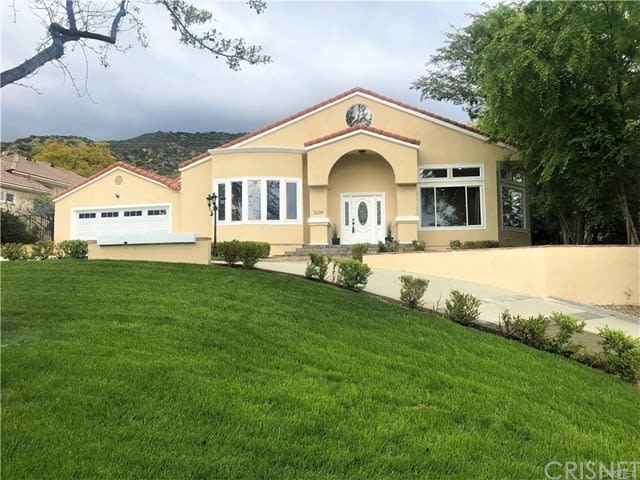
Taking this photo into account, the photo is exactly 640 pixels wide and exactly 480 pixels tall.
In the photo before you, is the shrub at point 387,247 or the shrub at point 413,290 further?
the shrub at point 387,247

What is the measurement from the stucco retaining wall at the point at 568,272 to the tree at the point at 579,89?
6.36ft

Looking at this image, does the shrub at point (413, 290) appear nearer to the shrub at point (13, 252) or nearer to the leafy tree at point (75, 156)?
the shrub at point (13, 252)

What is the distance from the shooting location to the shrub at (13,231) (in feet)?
71.5

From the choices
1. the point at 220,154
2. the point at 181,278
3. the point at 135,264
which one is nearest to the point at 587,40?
the point at 181,278

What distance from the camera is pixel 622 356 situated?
6223 mm

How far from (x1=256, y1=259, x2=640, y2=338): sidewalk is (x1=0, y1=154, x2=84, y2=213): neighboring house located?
2989cm

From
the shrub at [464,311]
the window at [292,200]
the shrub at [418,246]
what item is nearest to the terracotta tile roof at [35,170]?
the window at [292,200]

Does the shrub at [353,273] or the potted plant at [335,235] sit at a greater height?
the potted plant at [335,235]

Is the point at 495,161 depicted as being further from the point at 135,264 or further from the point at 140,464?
the point at 140,464

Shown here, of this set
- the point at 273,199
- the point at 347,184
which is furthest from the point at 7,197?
the point at 347,184

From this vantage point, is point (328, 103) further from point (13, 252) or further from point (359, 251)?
point (13, 252)

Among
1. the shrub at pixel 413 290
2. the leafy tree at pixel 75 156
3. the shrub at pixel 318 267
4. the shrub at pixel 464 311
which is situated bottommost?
the shrub at pixel 464 311

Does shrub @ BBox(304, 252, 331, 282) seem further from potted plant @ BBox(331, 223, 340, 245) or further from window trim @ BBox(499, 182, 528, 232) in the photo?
window trim @ BBox(499, 182, 528, 232)

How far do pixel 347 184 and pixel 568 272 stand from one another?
36.1 feet
